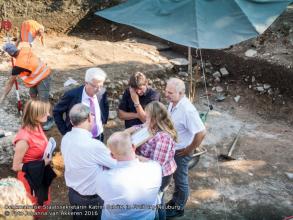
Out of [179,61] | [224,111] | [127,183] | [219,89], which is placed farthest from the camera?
[179,61]

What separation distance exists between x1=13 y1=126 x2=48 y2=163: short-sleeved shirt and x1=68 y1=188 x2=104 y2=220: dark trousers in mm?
509

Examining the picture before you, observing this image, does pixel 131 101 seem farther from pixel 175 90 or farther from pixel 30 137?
pixel 30 137

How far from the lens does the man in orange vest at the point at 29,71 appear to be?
5.62 metres

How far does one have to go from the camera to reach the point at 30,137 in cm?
387

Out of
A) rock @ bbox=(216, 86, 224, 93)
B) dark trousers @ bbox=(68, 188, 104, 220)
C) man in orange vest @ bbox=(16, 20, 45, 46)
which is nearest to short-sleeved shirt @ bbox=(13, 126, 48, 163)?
dark trousers @ bbox=(68, 188, 104, 220)

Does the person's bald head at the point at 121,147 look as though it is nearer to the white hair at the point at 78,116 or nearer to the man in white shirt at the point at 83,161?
the man in white shirt at the point at 83,161

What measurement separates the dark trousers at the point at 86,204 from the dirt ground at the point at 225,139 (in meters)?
1.05

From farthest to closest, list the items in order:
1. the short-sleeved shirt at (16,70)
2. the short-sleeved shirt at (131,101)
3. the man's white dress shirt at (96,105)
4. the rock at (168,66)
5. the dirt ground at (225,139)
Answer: the rock at (168,66)
the short-sleeved shirt at (16,70)
the dirt ground at (225,139)
the short-sleeved shirt at (131,101)
the man's white dress shirt at (96,105)

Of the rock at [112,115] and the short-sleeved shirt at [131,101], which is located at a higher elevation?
the short-sleeved shirt at [131,101]

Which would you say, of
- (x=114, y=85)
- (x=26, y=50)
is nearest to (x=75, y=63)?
(x=114, y=85)

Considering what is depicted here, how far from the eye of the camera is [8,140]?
576 centimetres

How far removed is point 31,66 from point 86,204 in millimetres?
2644

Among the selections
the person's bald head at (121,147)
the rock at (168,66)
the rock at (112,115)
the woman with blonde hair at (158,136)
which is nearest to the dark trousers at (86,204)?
the woman with blonde hair at (158,136)

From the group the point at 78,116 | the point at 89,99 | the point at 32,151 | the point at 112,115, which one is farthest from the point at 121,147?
the point at 112,115
